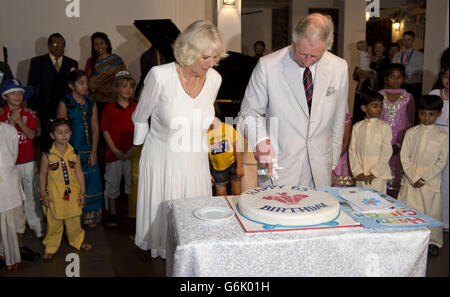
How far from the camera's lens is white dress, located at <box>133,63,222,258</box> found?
234 centimetres

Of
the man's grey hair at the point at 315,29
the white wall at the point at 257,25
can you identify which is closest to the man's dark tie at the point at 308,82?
the man's grey hair at the point at 315,29

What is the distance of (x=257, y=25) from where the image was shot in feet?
46.6

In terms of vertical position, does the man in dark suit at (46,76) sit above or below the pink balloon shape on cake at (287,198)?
above

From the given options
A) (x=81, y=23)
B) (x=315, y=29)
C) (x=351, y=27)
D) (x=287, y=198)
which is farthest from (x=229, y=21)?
(x=287, y=198)

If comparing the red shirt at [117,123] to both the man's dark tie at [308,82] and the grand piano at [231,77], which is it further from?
the man's dark tie at [308,82]

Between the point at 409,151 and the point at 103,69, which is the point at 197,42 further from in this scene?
the point at 103,69

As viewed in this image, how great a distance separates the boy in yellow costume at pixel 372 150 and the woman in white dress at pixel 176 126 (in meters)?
1.61

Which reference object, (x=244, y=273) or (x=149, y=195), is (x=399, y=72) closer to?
(x=149, y=195)

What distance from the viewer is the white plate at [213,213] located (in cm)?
142

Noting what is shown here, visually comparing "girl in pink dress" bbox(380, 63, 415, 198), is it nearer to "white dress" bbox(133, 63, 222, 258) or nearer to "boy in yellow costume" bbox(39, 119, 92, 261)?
"white dress" bbox(133, 63, 222, 258)

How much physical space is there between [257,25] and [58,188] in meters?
12.3

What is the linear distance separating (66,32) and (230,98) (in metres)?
3.52

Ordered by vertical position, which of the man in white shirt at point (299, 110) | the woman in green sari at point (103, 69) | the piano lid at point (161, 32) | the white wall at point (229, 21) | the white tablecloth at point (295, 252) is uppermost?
the white wall at point (229, 21)
